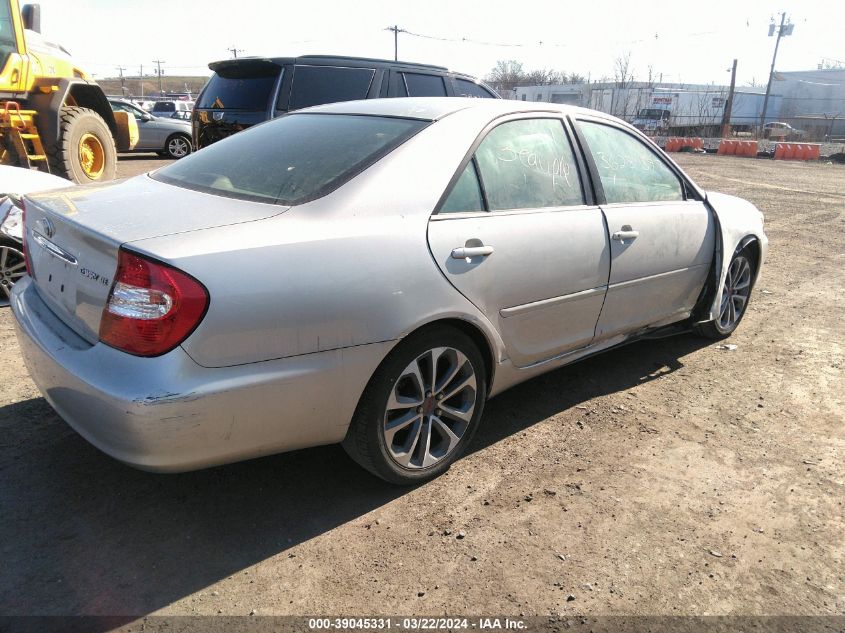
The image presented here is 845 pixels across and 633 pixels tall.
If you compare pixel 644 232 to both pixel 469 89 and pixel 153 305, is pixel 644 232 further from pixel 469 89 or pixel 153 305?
pixel 469 89

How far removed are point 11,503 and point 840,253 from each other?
928cm

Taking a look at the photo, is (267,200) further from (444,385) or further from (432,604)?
(432,604)

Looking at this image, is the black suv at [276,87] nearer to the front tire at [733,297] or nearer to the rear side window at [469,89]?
the rear side window at [469,89]

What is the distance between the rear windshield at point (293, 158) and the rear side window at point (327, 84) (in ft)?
14.4

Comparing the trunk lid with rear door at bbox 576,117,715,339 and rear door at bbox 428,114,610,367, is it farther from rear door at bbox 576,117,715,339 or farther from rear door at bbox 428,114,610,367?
rear door at bbox 576,117,715,339

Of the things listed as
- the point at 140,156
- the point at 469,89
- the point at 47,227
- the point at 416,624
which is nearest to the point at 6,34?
the point at 469,89

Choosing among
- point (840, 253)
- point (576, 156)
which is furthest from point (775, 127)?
point (576, 156)

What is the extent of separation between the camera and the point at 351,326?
2486mm

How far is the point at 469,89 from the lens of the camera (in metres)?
9.28

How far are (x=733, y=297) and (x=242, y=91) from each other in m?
5.74

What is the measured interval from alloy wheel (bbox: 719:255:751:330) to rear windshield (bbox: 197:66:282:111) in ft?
17.3

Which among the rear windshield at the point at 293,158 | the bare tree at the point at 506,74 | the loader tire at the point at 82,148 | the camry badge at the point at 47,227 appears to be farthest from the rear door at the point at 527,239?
the bare tree at the point at 506,74

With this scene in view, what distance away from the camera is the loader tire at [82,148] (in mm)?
9484

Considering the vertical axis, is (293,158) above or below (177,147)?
above
